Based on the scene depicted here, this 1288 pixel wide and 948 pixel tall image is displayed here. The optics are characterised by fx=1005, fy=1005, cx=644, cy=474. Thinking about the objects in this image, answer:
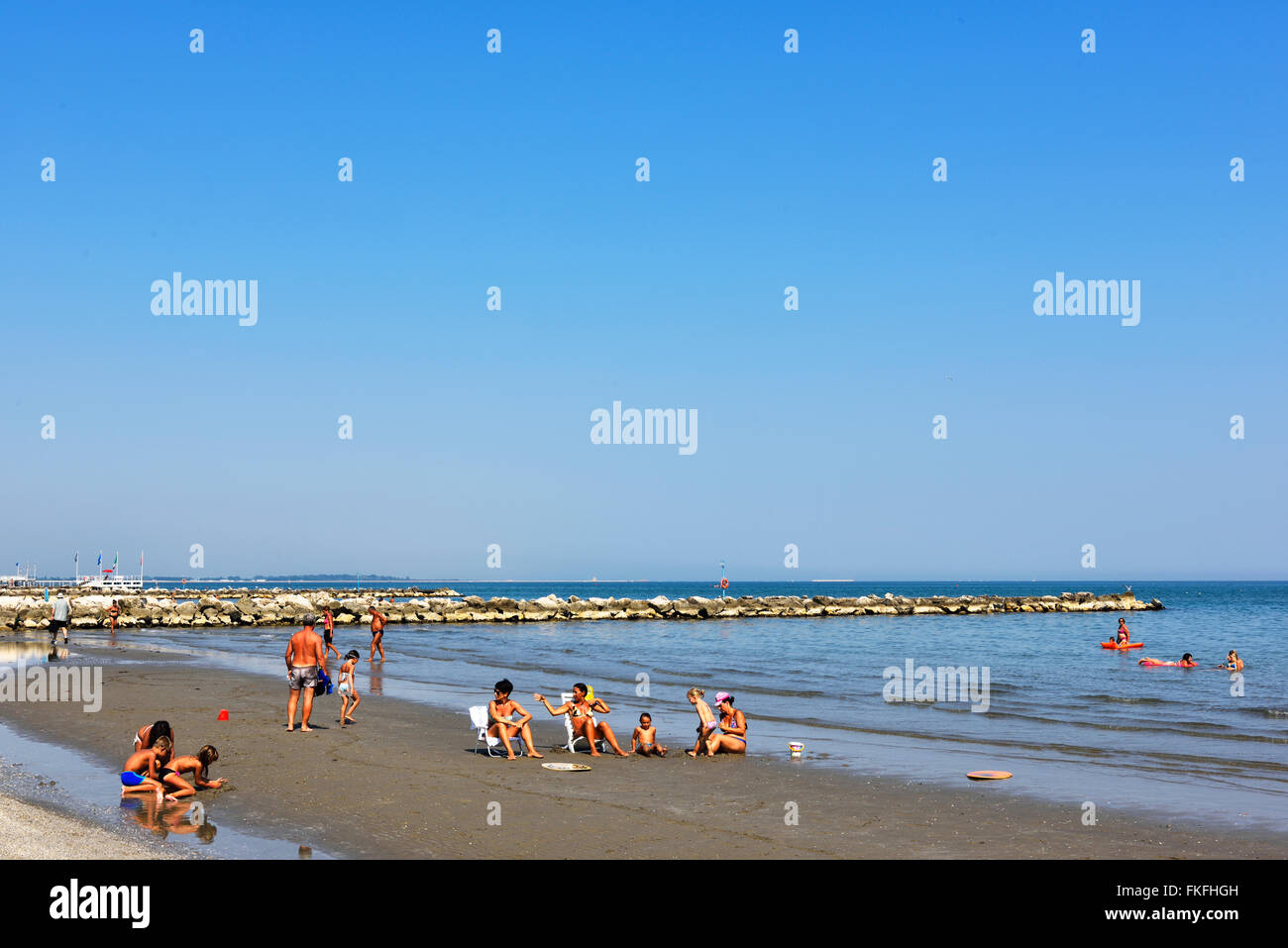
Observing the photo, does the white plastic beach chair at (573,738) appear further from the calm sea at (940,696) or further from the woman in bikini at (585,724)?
the calm sea at (940,696)

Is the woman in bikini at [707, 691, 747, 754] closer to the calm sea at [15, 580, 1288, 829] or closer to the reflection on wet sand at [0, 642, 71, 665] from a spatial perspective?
the calm sea at [15, 580, 1288, 829]

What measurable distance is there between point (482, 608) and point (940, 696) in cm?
4764

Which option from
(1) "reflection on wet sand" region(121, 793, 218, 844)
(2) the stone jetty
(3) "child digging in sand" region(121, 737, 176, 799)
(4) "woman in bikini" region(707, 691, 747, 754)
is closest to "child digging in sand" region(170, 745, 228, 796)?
(3) "child digging in sand" region(121, 737, 176, 799)

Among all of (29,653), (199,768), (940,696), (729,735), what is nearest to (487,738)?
(729,735)

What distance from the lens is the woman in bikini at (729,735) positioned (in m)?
16.4

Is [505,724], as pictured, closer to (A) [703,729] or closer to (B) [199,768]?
(A) [703,729]

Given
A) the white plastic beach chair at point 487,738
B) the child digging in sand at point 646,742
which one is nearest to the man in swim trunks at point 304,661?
the white plastic beach chair at point 487,738

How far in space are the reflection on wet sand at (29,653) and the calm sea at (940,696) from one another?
Answer: 4.54 m

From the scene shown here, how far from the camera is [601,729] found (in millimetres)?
16875

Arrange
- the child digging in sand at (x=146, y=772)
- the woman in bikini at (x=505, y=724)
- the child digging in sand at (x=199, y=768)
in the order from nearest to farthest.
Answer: the child digging in sand at (x=146, y=772)
the child digging in sand at (x=199, y=768)
the woman in bikini at (x=505, y=724)

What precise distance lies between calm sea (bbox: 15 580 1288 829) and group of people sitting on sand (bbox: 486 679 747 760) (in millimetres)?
1289

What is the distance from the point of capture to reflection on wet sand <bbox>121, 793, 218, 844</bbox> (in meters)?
10.2

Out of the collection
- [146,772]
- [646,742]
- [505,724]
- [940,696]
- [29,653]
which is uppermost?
[146,772]
